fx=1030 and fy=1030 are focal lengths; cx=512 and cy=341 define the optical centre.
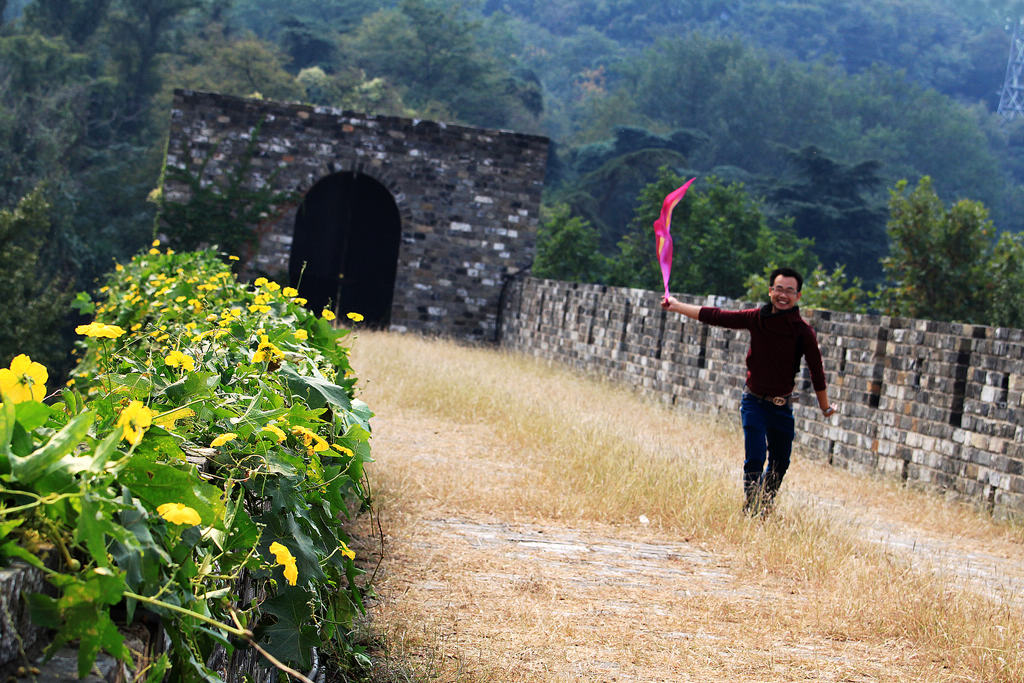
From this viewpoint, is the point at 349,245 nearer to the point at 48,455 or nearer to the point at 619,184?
the point at 48,455

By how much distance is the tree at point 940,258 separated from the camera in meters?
21.4

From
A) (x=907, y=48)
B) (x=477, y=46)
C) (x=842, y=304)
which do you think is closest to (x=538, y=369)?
(x=842, y=304)

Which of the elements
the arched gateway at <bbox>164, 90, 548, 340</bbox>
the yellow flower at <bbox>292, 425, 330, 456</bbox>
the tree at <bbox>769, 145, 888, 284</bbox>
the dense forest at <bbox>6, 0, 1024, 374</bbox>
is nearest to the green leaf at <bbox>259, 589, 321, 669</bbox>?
the yellow flower at <bbox>292, 425, 330, 456</bbox>

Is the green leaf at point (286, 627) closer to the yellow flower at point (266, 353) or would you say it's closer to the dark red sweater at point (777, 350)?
the yellow flower at point (266, 353)

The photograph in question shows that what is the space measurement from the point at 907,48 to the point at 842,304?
68.0 m

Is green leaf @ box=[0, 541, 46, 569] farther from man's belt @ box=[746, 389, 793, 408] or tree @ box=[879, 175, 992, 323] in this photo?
tree @ box=[879, 175, 992, 323]

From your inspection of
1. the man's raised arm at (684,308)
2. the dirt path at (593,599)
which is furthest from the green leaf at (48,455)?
the man's raised arm at (684,308)

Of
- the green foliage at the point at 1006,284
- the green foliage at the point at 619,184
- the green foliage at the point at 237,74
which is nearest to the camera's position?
the green foliage at the point at 1006,284

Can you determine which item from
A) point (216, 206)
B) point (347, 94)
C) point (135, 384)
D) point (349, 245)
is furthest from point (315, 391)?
point (347, 94)

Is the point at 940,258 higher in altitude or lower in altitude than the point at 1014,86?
lower

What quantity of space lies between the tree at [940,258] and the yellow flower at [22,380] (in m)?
21.6

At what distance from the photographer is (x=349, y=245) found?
21.7 metres

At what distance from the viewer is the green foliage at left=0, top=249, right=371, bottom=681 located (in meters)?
1.38

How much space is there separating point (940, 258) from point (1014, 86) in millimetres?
63877
